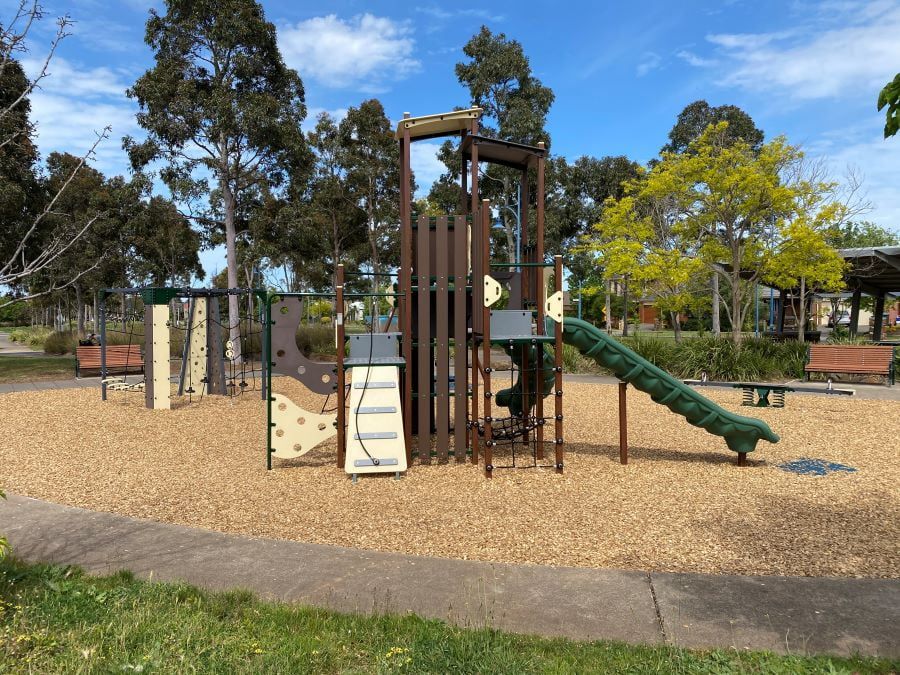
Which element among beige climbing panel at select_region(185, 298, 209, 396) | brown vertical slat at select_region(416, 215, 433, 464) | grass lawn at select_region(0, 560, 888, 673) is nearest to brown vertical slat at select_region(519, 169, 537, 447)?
brown vertical slat at select_region(416, 215, 433, 464)

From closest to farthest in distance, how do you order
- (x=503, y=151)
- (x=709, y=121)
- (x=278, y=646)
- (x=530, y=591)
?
(x=278, y=646), (x=530, y=591), (x=503, y=151), (x=709, y=121)

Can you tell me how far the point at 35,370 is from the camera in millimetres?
17703

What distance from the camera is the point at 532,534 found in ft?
14.7

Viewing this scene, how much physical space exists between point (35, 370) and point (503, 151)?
17.0 meters

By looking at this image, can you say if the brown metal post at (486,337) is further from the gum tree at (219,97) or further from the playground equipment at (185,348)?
the gum tree at (219,97)

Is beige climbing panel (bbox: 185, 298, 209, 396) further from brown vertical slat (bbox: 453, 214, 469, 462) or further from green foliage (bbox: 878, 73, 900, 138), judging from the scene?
green foliage (bbox: 878, 73, 900, 138)

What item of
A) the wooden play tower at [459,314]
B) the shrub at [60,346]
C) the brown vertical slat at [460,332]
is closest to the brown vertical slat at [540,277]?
the wooden play tower at [459,314]

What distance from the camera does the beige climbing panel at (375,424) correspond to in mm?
6191

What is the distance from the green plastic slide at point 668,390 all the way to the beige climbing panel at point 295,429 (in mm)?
2873

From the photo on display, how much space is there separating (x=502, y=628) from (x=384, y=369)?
12.5ft

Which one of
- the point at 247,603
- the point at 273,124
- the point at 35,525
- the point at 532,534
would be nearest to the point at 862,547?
the point at 532,534

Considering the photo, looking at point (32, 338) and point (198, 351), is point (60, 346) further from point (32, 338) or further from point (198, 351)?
point (198, 351)

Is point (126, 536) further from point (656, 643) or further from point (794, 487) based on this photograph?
point (794, 487)

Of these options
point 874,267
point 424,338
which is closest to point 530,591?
point 424,338
